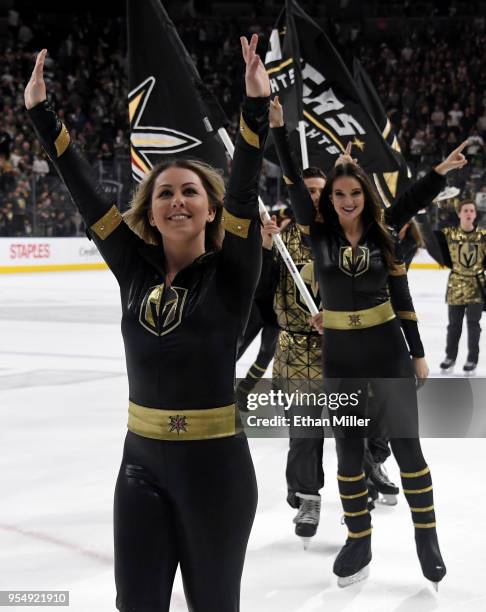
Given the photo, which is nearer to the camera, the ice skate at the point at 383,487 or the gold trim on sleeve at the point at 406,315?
the gold trim on sleeve at the point at 406,315

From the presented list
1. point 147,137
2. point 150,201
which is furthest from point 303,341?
point 150,201

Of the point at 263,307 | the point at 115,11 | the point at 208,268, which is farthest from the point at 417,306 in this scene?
the point at 115,11

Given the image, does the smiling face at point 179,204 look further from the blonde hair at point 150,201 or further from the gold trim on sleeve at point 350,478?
the gold trim on sleeve at point 350,478

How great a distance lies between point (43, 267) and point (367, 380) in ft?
54.5

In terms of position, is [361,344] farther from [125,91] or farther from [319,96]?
[125,91]

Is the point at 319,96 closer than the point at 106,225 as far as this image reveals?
No

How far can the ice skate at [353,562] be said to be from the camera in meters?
3.57

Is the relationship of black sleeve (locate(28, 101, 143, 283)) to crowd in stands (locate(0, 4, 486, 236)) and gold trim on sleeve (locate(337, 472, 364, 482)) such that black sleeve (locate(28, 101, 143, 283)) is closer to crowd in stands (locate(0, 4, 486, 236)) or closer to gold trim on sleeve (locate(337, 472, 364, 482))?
gold trim on sleeve (locate(337, 472, 364, 482))

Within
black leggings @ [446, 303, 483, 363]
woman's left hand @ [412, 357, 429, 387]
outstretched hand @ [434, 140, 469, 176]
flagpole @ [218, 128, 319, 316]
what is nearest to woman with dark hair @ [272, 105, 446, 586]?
woman's left hand @ [412, 357, 429, 387]

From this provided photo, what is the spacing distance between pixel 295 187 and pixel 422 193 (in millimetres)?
558

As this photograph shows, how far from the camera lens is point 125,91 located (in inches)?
1096

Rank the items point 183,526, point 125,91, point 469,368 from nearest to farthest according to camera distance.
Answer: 1. point 183,526
2. point 469,368
3. point 125,91

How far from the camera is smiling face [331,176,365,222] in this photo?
3.71m

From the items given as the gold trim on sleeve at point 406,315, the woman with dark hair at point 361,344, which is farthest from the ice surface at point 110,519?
the gold trim on sleeve at point 406,315
